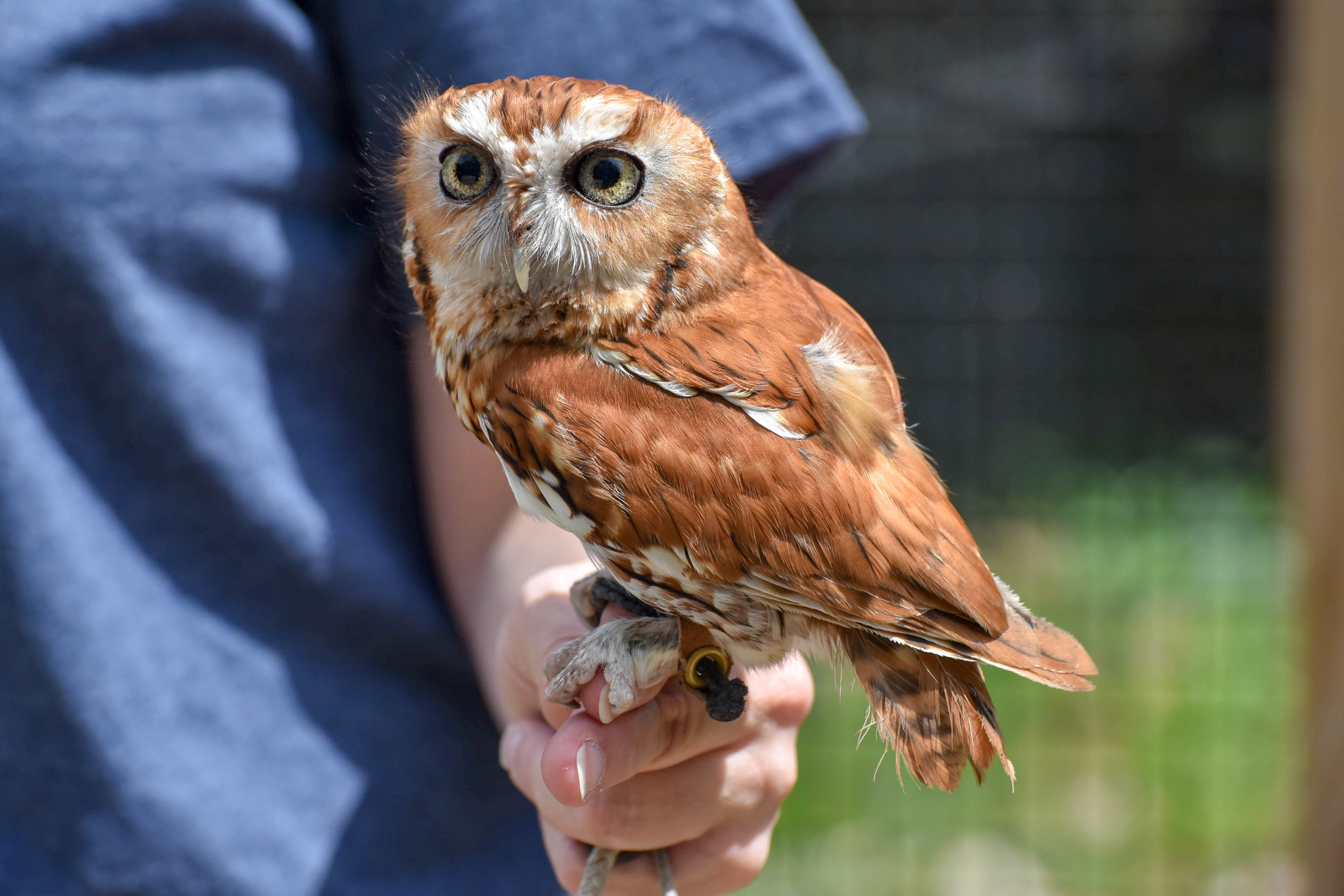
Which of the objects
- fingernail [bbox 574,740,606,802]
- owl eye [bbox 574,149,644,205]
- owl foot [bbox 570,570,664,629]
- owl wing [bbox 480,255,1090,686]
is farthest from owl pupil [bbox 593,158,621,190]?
fingernail [bbox 574,740,606,802]

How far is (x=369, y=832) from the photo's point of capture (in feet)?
4.33

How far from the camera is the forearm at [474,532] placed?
1.26 meters

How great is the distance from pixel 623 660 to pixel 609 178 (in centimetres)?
38

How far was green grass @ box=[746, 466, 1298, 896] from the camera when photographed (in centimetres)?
315

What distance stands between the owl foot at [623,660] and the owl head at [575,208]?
0.80ft

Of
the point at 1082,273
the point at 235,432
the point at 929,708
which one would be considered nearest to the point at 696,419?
the point at 929,708

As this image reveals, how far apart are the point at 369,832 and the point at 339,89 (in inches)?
34.2

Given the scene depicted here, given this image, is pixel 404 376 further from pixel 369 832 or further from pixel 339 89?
pixel 369 832

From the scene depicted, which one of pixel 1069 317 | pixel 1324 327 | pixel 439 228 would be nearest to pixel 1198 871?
pixel 1324 327

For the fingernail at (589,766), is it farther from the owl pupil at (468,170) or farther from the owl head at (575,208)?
the owl pupil at (468,170)

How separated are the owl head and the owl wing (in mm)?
41

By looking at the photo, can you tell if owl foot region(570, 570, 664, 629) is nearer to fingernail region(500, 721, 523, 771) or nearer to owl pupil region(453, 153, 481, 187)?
fingernail region(500, 721, 523, 771)

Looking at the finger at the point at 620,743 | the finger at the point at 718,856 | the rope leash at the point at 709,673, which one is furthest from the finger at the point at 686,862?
the rope leash at the point at 709,673

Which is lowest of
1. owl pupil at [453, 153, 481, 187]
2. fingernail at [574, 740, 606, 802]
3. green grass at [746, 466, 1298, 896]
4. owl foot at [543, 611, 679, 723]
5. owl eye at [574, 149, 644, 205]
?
green grass at [746, 466, 1298, 896]
